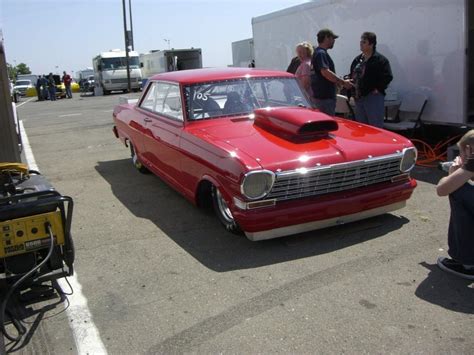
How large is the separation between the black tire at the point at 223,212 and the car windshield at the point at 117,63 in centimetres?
2722

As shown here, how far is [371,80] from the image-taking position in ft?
22.4

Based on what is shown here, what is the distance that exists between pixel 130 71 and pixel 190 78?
1018 inches

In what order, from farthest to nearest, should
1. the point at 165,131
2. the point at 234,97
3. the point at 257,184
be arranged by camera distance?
the point at 165,131 < the point at 234,97 < the point at 257,184

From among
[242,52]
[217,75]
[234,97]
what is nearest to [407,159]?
[234,97]

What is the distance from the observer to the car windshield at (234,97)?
525 cm

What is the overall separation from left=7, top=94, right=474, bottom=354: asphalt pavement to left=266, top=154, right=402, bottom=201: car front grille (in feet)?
1.47

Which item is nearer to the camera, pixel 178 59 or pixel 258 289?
pixel 258 289

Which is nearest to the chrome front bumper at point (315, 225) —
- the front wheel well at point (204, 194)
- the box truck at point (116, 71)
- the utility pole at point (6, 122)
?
the front wheel well at point (204, 194)

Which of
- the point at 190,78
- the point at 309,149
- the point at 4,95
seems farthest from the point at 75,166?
the point at 309,149

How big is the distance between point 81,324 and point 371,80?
518 cm

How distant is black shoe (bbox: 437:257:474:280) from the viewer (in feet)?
11.5

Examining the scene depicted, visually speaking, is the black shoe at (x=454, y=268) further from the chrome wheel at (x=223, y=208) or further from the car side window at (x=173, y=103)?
the car side window at (x=173, y=103)

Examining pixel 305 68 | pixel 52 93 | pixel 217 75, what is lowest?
pixel 217 75

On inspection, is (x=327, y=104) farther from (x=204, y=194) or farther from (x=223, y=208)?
(x=223, y=208)
